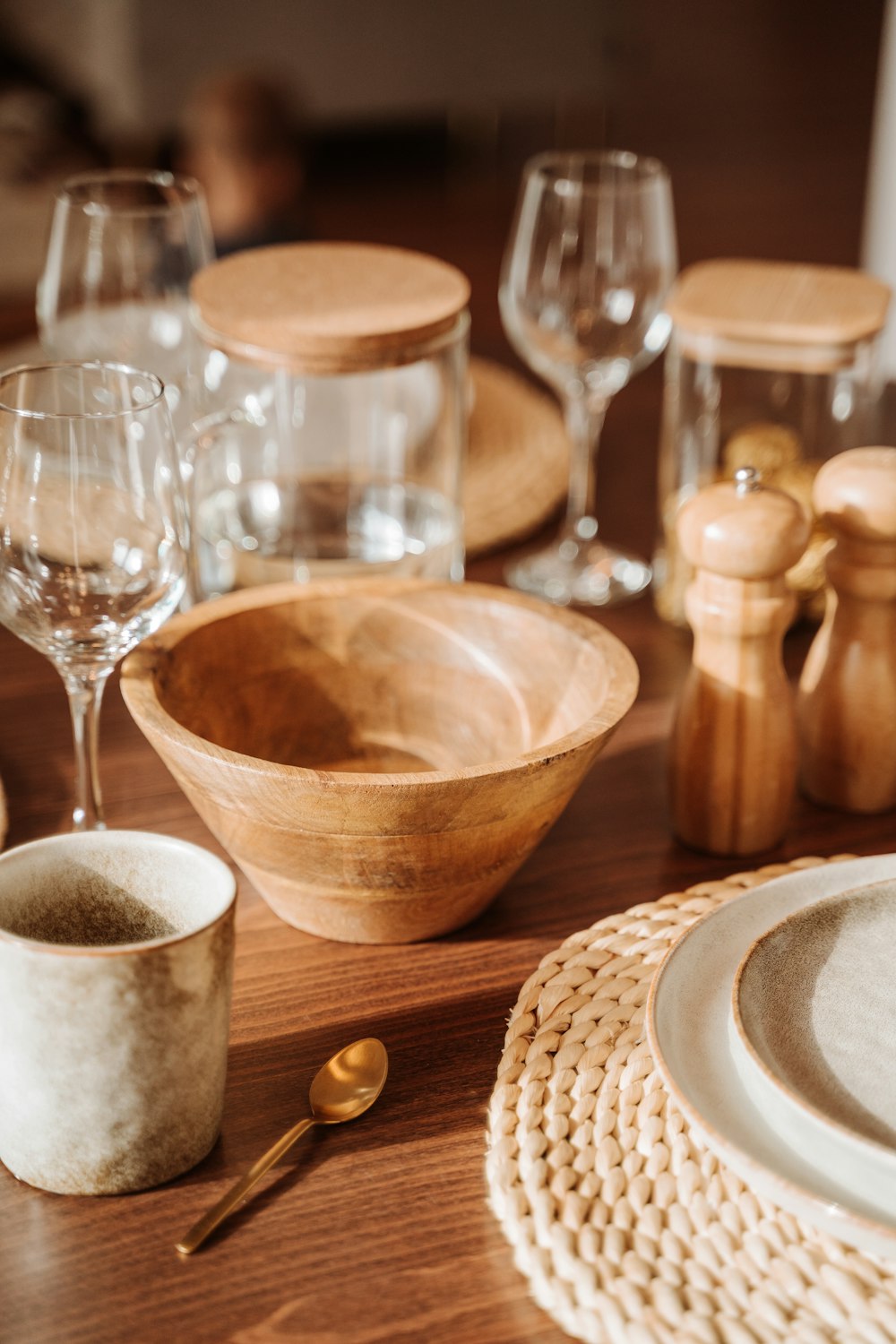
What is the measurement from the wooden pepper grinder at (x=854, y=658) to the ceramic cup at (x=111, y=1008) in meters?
0.38

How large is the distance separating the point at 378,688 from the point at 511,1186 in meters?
0.31

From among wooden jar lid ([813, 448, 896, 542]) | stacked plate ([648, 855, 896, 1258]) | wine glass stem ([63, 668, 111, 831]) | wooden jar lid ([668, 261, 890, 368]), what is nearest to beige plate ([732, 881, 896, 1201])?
stacked plate ([648, 855, 896, 1258])

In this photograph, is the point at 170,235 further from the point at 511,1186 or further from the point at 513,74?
the point at 513,74

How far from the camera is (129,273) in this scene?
3.19ft

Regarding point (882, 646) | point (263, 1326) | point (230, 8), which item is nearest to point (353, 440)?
point (882, 646)

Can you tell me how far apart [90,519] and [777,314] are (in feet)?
1.53

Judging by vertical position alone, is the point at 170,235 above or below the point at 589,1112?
above

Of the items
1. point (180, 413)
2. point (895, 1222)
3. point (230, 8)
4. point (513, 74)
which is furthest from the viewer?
point (513, 74)

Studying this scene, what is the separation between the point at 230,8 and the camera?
13.0ft

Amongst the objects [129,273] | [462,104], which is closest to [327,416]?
[129,273]

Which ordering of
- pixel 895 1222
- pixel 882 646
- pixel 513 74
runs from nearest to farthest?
pixel 895 1222, pixel 882 646, pixel 513 74

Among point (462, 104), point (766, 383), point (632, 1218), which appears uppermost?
point (766, 383)

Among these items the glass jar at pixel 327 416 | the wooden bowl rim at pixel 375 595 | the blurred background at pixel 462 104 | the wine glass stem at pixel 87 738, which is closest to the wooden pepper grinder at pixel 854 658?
the wooden bowl rim at pixel 375 595

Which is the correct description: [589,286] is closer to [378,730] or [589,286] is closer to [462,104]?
[378,730]
